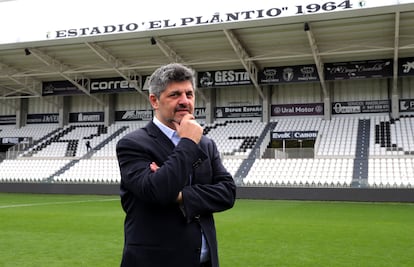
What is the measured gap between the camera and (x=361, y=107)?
2856 centimetres

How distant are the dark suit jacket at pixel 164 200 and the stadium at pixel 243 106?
25.6ft

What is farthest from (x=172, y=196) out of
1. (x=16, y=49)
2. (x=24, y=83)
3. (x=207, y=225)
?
(x=24, y=83)

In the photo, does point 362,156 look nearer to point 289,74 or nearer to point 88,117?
point 289,74

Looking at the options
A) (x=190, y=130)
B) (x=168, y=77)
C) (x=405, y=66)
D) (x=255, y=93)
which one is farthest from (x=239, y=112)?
(x=190, y=130)

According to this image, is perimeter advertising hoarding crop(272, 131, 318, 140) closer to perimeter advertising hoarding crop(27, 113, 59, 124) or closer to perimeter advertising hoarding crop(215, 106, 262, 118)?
perimeter advertising hoarding crop(215, 106, 262, 118)

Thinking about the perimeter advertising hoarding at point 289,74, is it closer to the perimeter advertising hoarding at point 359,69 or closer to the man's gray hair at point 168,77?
the perimeter advertising hoarding at point 359,69

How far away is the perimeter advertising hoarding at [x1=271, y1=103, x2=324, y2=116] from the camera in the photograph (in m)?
29.3

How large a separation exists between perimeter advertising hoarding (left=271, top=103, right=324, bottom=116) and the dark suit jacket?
1106 inches

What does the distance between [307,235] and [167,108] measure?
7.83 m

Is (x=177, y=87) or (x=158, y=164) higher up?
(x=177, y=87)

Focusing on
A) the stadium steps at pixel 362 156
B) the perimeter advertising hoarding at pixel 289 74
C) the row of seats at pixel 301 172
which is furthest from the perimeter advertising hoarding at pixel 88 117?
the stadium steps at pixel 362 156

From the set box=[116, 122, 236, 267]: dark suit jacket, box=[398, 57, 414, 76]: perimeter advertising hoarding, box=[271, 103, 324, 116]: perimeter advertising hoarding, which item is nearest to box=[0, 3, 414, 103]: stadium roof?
box=[398, 57, 414, 76]: perimeter advertising hoarding

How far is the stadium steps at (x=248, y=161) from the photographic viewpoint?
23.1 m

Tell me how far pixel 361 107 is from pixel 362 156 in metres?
5.87
